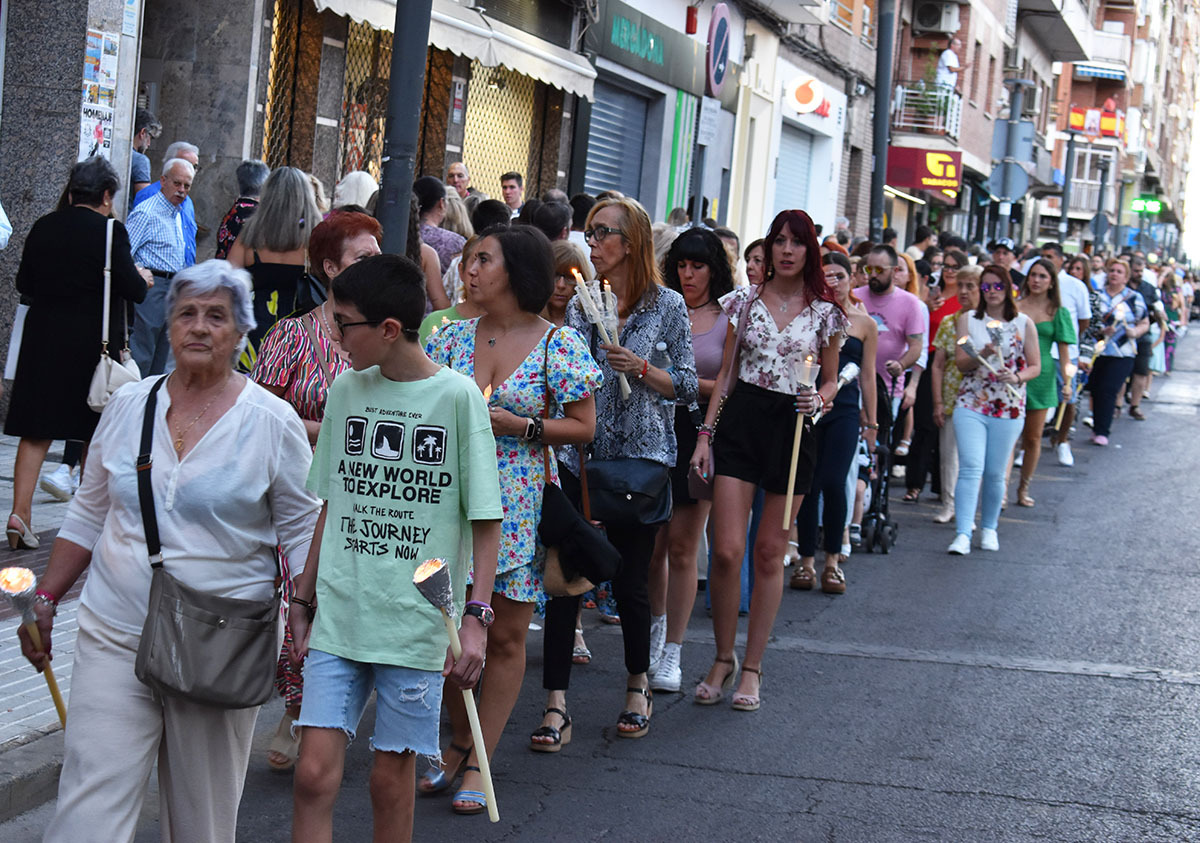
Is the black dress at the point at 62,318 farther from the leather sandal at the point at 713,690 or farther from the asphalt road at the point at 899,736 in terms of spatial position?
the leather sandal at the point at 713,690

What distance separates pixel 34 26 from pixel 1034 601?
7.49 metres

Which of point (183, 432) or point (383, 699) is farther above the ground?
point (183, 432)

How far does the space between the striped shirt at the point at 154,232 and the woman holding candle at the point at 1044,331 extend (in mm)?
6328

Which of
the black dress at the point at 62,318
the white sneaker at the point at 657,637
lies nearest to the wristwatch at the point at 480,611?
the white sneaker at the point at 657,637

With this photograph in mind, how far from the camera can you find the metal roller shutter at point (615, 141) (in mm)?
20078

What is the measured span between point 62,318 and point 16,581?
4618 mm

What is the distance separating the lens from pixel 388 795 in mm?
3975

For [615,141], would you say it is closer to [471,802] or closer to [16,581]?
[471,802]

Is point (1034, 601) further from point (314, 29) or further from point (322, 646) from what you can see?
point (314, 29)

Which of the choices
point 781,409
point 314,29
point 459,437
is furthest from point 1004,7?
point 459,437

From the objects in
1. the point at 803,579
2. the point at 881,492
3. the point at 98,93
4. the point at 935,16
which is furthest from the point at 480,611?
the point at 935,16

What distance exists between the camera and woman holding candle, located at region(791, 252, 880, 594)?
29.8 feet

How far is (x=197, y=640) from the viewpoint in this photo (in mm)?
3621

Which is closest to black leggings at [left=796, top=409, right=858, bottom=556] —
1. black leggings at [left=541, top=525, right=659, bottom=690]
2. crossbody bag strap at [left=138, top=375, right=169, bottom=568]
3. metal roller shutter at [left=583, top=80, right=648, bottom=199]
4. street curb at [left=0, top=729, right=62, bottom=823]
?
black leggings at [left=541, top=525, right=659, bottom=690]
